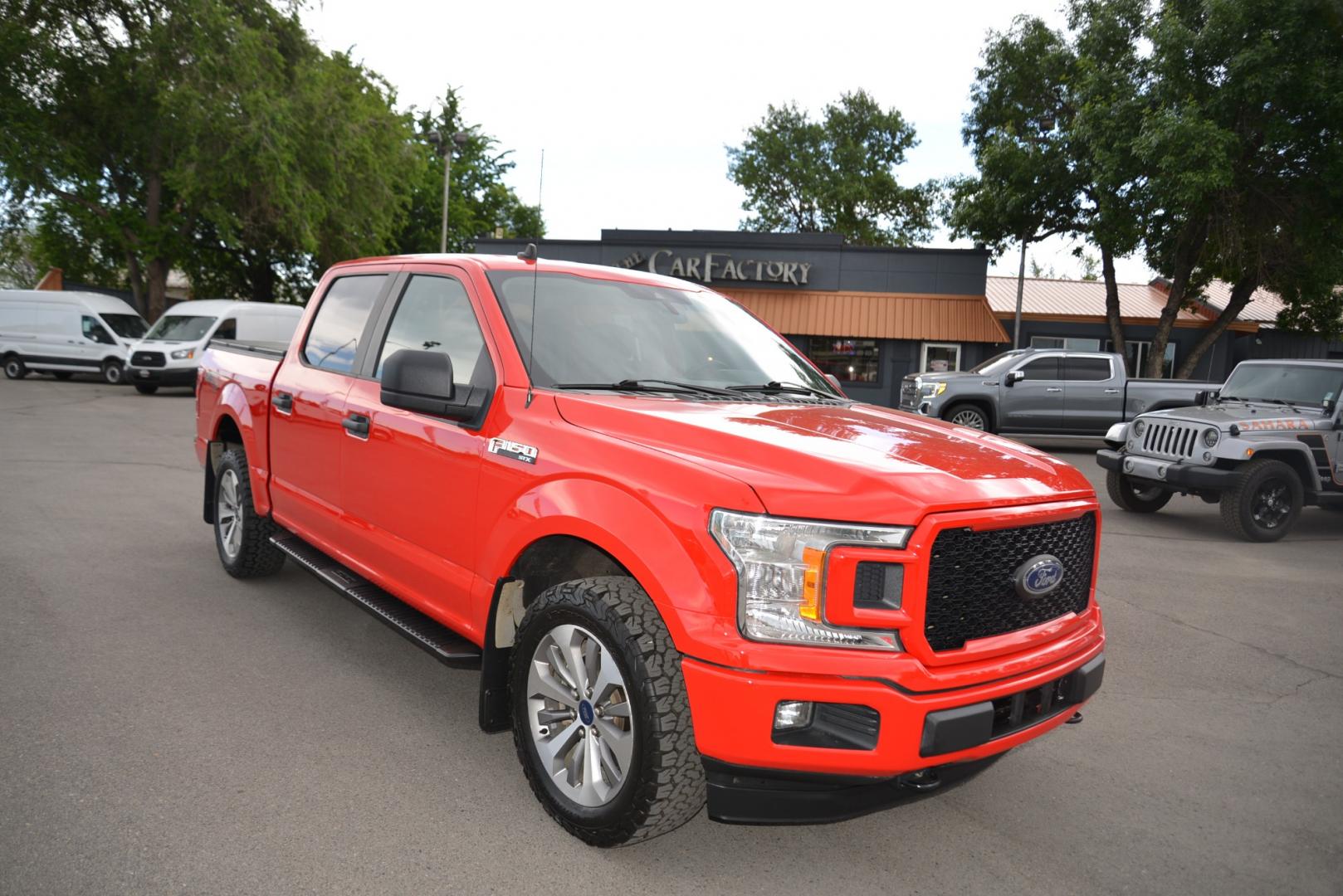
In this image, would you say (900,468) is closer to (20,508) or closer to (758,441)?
(758,441)

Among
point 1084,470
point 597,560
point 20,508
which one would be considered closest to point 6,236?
point 20,508

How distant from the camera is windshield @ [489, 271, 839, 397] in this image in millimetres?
3707

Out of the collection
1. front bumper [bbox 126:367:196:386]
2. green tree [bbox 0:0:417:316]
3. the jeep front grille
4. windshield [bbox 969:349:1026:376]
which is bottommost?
front bumper [bbox 126:367:196:386]

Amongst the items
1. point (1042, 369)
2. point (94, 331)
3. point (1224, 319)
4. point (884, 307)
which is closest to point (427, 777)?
point (1042, 369)

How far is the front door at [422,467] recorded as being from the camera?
3.61m

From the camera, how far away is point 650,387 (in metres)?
3.67

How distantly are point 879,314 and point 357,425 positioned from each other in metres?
26.2

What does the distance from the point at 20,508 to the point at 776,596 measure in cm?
757

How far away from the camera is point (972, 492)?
107 inches

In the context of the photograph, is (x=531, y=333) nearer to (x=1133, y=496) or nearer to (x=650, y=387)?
(x=650, y=387)

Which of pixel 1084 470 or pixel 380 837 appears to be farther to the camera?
pixel 1084 470

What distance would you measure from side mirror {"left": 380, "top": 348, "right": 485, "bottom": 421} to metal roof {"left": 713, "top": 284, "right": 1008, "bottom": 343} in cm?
2520

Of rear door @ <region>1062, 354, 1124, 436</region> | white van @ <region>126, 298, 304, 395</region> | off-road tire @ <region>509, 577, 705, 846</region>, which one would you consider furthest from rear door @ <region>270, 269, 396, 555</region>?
white van @ <region>126, 298, 304, 395</region>

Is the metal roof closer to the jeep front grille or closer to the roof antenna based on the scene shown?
the jeep front grille
